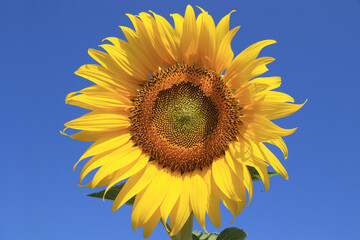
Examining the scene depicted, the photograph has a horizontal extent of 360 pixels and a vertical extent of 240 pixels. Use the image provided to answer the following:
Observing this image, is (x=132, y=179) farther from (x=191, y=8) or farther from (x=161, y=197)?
(x=191, y=8)

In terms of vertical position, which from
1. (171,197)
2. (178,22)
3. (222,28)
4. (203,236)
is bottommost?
(203,236)

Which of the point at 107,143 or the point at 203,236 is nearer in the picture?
the point at 107,143

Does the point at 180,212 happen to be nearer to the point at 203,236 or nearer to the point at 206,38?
the point at 203,236

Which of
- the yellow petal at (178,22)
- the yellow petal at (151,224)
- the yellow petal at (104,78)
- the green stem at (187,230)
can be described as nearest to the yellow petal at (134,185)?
the yellow petal at (151,224)

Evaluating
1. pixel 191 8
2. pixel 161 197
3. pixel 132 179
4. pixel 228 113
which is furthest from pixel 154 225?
pixel 191 8

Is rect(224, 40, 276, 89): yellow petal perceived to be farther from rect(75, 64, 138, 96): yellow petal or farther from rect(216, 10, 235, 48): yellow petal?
rect(75, 64, 138, 96): yellow petal

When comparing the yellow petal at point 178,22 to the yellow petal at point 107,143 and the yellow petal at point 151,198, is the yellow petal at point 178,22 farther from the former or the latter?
the yellow petal at point 151,198

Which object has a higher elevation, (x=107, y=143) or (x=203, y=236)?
(x=107, y=143)

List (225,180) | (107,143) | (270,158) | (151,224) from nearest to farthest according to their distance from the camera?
(270,158) → (225,180) → (151,224) → (107,143)

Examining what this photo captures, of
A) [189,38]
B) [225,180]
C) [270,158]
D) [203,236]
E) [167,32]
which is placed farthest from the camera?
[203,236]

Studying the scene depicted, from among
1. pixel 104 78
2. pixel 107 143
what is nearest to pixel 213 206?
pixel 107 143
